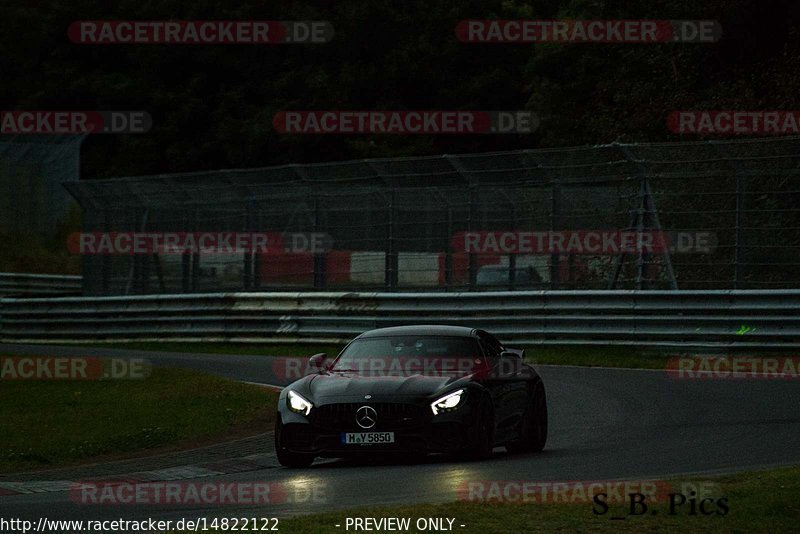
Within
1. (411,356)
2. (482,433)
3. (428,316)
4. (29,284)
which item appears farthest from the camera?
(29,284)

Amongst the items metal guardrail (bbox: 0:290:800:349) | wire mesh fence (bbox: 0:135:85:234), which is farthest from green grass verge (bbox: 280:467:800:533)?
wire mesh fence (bbox: 0:135:85:234)

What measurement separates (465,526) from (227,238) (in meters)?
22.4

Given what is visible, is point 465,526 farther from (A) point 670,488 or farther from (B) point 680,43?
(B) point 680,43

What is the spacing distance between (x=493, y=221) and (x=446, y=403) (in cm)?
1433

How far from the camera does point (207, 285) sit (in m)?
31.8

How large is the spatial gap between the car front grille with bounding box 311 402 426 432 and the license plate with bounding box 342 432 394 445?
0.04 meters

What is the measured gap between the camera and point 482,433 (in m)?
13.3

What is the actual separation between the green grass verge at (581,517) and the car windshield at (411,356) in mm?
3804

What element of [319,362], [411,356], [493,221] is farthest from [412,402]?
[493,221]

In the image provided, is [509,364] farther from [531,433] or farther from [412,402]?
[412,402]

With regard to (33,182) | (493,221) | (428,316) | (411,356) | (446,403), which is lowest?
(446,403)

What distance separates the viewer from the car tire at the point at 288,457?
13461 mm

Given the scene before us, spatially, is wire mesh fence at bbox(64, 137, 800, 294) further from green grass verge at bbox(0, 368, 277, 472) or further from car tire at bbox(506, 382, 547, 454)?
car tire at bbox(506, 382, 547, 454)

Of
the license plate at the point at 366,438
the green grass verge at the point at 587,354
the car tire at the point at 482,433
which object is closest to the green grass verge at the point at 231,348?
the green grass verge at the point at 587,354
